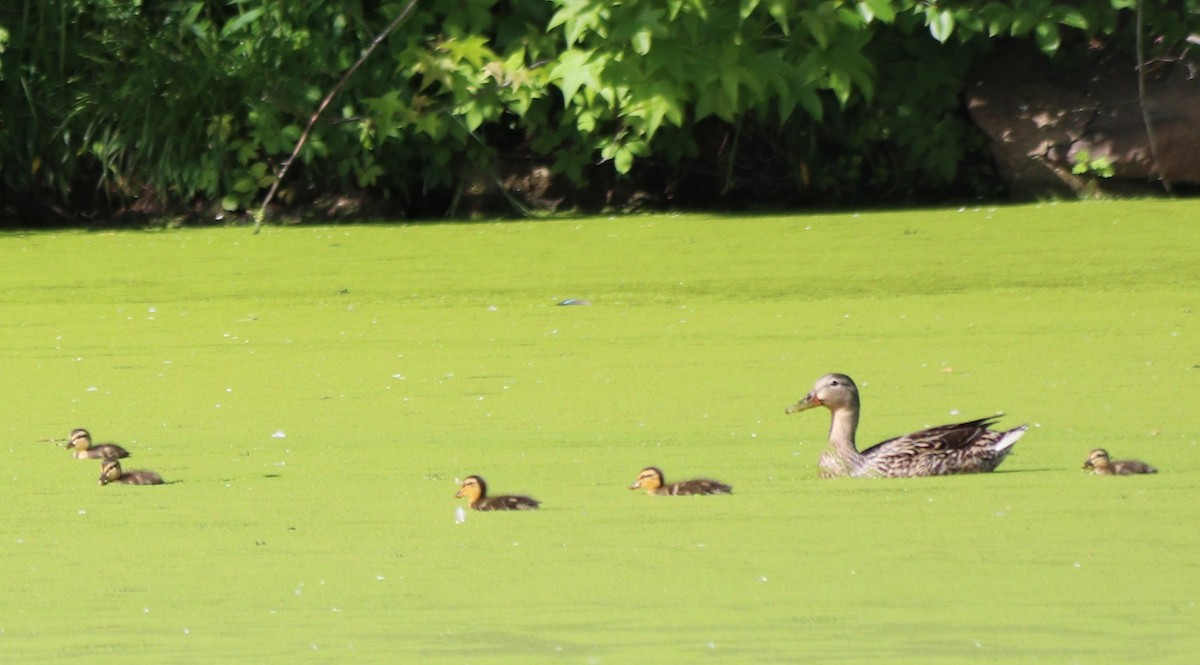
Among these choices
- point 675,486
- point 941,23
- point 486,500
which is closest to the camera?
point 486,500

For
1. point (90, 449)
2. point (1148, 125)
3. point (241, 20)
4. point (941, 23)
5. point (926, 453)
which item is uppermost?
point (941, 23)

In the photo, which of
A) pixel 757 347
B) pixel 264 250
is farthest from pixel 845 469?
pixel 264 250

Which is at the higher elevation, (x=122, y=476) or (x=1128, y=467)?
(x=1128, y=467)

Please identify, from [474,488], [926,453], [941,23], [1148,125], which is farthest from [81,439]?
[1148,125]

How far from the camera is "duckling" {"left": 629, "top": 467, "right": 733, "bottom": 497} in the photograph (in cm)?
422

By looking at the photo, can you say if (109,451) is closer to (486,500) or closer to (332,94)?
(486,500)

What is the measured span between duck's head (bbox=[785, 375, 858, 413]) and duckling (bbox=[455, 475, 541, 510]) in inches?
32.0

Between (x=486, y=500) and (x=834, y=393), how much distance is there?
3.14 feet

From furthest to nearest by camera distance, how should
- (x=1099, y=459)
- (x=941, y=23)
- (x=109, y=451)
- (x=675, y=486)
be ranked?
(x=941, y=23) → (x=109, y=451) → (x=1099, y=459) → (x=675, y=486)

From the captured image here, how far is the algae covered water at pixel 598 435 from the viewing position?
11.0ft

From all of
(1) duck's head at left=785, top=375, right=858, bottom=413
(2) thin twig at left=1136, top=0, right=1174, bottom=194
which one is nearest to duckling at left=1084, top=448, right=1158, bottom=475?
(1) duck's head at left=785, top=375, right=858, bottom=413

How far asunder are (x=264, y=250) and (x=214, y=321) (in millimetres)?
1434

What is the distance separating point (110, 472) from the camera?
4430mm

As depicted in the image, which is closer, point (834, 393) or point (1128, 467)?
point (1128, 467)
